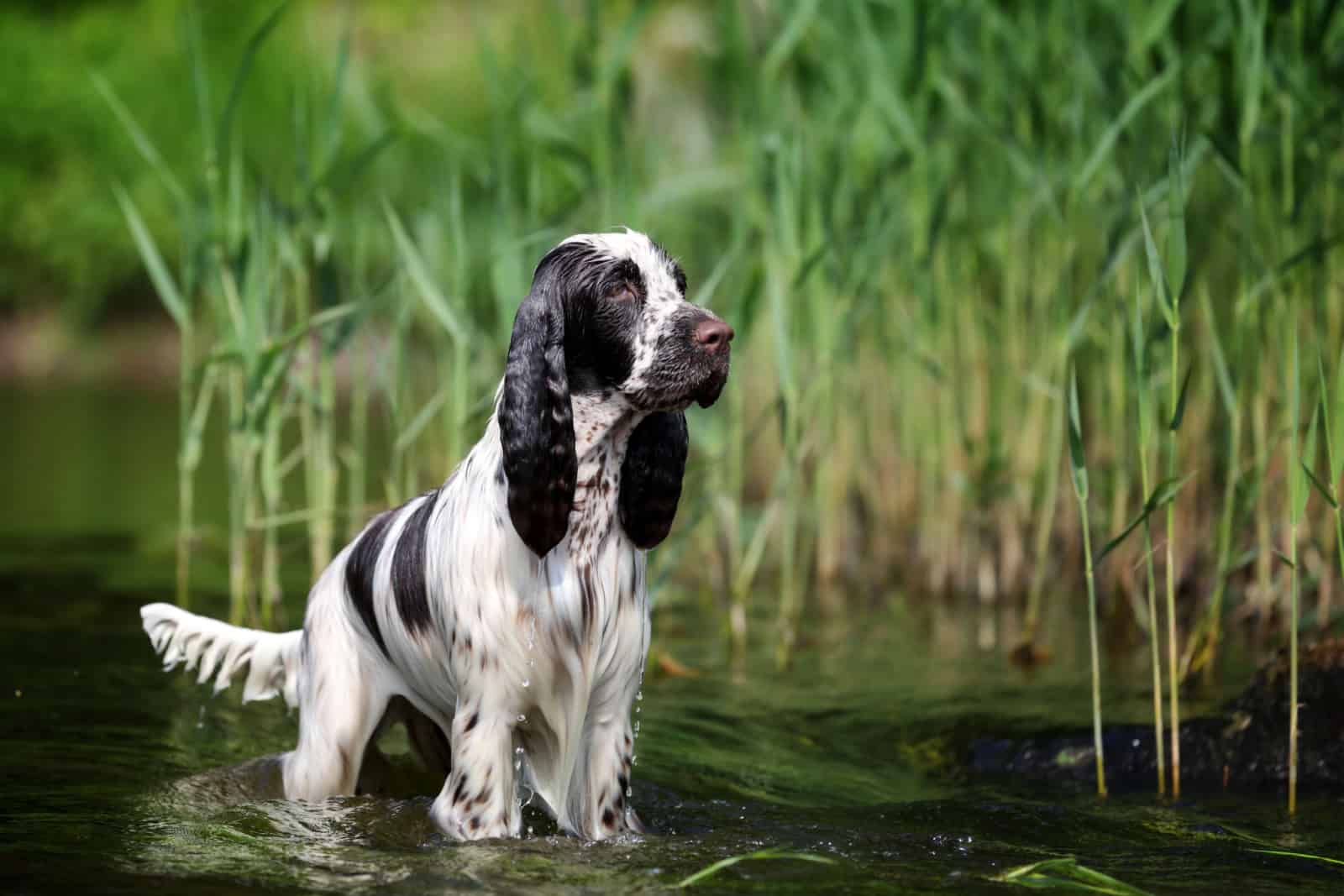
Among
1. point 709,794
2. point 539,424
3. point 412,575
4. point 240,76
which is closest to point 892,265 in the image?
point 240,76

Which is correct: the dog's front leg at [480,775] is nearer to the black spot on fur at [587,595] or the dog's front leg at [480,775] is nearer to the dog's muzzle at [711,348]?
the black spot on fur at [587,595]

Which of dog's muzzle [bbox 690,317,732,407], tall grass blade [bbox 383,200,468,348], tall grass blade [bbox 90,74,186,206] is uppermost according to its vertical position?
tall grass blade [bbox 90,74,186,206]

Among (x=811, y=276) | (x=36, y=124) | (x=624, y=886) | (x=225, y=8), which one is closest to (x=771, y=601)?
(x=811, y=276)

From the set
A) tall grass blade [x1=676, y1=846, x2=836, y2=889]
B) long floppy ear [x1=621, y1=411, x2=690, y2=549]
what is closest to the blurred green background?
long floppy ear [x1=621, y1=411, x2=690, y2=549]

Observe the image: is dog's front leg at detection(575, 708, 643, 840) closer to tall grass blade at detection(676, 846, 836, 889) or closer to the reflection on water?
the reflection on water

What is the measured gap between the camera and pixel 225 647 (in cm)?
439

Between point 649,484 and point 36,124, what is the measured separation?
28.4 m

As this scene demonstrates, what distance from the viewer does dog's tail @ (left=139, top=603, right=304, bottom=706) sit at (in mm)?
4344

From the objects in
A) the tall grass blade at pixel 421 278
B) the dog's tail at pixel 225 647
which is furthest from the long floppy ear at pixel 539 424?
the tall grass blade at pixel 421 278

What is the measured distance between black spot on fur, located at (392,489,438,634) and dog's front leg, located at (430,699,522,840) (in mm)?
251

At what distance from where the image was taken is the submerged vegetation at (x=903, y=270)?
5.69 meters

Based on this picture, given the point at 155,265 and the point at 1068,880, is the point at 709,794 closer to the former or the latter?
the point at 1068,880

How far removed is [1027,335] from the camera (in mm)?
7273

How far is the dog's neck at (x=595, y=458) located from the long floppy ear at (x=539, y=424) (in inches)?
3.9
